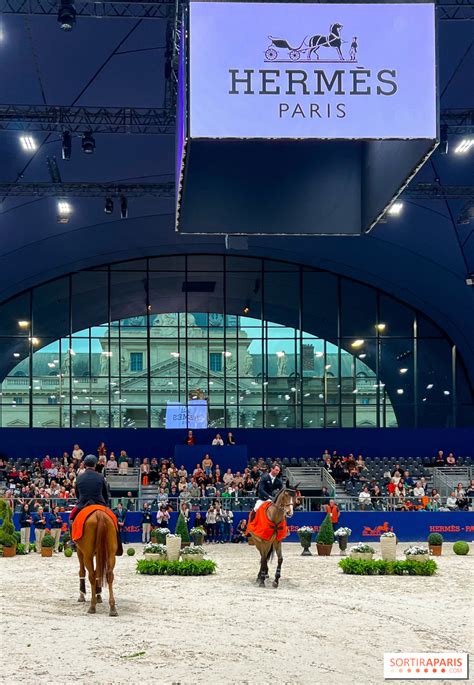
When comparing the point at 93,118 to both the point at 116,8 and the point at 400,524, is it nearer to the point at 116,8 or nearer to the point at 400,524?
the point at 116,8

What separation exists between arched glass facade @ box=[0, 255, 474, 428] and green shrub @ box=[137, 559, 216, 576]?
2474cm

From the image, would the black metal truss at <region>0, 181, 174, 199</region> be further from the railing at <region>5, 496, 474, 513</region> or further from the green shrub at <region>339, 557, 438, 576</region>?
the green shrub at <region>339, 557, 438, 576</region>

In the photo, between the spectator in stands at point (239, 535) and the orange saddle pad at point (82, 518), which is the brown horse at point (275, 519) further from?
the spectator in stands at point (239, 535)

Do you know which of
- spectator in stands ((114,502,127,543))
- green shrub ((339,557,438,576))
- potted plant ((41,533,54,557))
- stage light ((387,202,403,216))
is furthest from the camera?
stage light ((387,202,403,216))

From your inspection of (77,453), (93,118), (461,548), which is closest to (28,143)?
(93,118)

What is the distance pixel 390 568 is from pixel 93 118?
13.9 metres

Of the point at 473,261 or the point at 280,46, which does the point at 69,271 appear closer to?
the point at 473,261

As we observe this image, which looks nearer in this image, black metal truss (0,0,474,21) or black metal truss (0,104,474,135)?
black metal truss (0,0,474,21)

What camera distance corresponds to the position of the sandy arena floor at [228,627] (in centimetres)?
1041

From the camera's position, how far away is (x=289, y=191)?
653 inches

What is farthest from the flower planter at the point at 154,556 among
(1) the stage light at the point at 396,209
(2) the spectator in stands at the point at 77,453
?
(2) the spectator in stands at the point at 77,453

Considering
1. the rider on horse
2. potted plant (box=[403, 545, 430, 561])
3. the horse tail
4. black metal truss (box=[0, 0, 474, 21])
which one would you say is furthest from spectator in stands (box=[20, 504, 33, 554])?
the horse tail

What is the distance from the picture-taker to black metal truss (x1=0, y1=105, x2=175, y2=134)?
25.3 metres

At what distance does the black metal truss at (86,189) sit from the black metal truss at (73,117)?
14.2 ft
